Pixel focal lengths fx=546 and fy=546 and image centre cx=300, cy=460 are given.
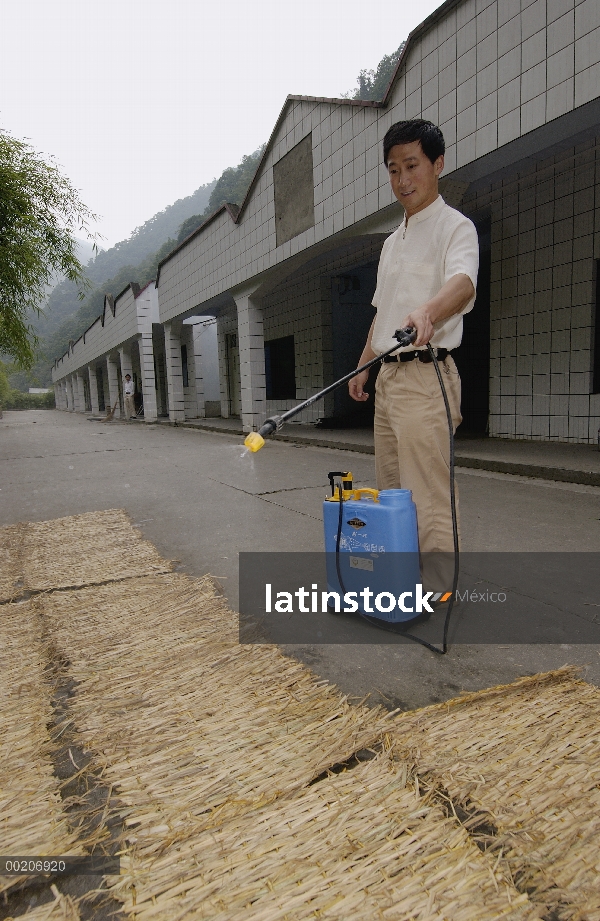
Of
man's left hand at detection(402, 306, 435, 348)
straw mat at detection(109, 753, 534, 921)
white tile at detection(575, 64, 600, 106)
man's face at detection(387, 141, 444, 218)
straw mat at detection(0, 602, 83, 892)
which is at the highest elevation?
white tile at detection(575, 64, 600, 106)

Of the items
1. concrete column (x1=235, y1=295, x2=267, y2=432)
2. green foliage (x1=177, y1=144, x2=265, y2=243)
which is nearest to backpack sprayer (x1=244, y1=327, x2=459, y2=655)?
concrete column (x1=235, y1=295, x2=267, y2=432)

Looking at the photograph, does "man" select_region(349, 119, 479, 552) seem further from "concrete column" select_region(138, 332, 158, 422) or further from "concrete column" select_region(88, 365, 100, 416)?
"concrete column" select_region(88, 365, 100, 416)

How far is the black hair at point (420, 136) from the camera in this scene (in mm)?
2111

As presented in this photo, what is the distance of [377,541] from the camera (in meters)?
2.00


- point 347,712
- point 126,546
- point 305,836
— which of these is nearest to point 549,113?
point 126,546

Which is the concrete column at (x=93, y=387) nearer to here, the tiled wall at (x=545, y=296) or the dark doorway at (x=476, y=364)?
the dark doorway at (x=476, y=364)

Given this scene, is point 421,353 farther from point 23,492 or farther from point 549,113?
point 23,492

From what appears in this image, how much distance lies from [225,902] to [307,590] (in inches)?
65.5

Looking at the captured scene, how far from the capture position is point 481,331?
33.9 ft

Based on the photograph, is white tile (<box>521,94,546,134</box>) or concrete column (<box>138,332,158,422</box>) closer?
white tile (<box>521,94,546,134</box>)

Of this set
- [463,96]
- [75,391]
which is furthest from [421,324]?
[75,391]

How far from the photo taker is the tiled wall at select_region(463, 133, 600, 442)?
21.1ft

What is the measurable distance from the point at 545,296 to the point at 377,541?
618 cm

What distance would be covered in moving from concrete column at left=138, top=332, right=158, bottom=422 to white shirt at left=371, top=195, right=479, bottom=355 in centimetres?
1689
